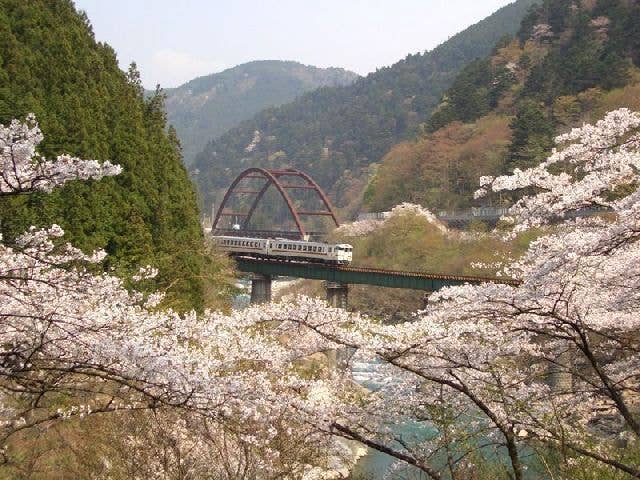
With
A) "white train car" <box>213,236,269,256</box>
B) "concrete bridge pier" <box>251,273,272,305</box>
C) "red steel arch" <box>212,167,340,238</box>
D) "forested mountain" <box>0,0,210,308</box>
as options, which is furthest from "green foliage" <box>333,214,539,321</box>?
"red steel arch" <box>212,167,340,238</box>

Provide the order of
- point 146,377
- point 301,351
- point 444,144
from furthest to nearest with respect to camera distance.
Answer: point 444,144
point 301,351
point 146,377

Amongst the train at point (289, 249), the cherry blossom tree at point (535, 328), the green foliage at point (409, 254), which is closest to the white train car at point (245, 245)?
the train at point (289, 249)

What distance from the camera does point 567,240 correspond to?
183 inches

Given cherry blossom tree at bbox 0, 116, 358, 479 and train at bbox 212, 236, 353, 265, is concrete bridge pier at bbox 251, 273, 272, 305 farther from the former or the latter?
cherry blossom tree at bbox 0, 116, 358, 479

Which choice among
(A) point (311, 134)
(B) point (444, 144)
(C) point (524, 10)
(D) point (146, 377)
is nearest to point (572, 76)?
(B) point (444, 144)

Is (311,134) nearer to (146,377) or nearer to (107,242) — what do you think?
(107,242)

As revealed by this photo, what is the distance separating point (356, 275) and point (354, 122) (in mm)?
70478

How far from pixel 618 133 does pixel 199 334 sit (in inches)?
130

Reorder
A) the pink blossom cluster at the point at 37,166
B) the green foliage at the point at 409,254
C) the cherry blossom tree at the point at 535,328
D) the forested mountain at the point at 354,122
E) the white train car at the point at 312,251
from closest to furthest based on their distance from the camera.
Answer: the pink blossom cluster at the point at 37,166
the cherry blossom tree at the point at 535,328
the white train car at the point at 312,251
the green foliage at the point at 409,254
the forested mountain at the point at 354,122

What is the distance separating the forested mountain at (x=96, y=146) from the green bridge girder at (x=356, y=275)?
7533 mm

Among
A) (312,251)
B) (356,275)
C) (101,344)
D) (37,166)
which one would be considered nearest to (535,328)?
(101,344)

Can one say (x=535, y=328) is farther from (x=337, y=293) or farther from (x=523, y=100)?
(x=523, y=100)

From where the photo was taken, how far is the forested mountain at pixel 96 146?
609 inches

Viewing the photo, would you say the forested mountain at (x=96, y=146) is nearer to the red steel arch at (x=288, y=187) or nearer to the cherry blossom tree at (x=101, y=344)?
the cherry blossom tree at (x=101, y=344)
